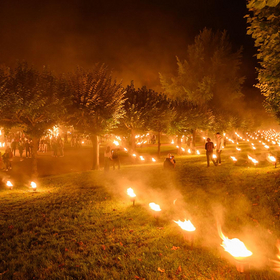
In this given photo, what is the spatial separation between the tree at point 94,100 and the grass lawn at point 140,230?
849 centimetres

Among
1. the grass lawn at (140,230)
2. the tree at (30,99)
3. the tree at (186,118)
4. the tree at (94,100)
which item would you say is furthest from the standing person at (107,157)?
the tree at (186,118)

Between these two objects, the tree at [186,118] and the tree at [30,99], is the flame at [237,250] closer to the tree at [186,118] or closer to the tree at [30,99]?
the tree at [30,99]

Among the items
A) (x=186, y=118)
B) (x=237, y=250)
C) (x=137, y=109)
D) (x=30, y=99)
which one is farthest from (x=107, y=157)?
(x=186, y=118)

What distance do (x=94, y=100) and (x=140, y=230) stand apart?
44.3ft

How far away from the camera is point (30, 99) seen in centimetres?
1400

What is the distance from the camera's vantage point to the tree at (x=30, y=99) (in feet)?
44.5

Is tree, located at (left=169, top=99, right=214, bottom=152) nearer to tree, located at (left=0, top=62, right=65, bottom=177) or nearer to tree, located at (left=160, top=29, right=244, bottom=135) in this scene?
tree, located at (left=160, top=29, right=244, bottom=135)

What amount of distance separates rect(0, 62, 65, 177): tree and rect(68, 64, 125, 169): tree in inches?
63.8

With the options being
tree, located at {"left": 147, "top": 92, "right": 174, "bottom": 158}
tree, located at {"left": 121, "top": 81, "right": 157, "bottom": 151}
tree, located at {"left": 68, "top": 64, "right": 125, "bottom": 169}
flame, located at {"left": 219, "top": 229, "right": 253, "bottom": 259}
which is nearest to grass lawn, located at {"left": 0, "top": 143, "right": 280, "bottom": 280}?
flame, located at {"left": 219, "top": 229, "right": 253, "bottom": 259}

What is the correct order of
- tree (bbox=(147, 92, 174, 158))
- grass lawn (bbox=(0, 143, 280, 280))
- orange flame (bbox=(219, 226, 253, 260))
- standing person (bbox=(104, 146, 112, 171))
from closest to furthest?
orange flame (bbox=(219, 226, 253, 260)), grass lawn (bbox=(0, 143, 280, 280)), standing person (bbox=(104, 146, 112, 171)), tree (bbox=(147, 92, 174, 158))

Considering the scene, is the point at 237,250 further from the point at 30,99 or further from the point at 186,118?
the point at 186,118

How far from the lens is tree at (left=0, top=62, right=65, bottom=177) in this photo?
1356cm

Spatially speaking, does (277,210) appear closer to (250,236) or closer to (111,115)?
(250,236)

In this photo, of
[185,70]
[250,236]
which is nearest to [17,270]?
[250,236]
